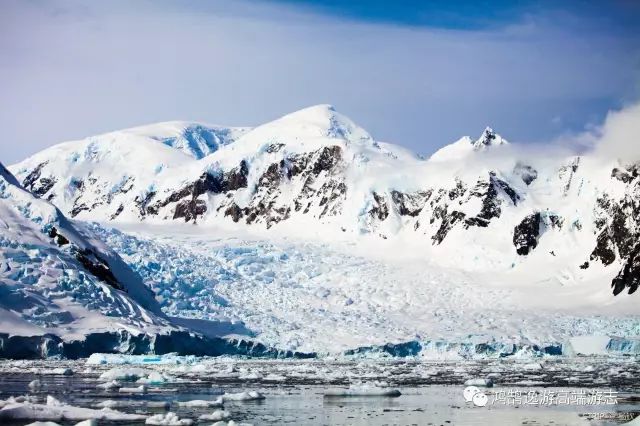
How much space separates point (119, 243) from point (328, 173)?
162 ft

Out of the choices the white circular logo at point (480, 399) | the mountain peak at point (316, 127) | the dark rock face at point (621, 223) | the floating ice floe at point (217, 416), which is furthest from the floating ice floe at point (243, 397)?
the mountain peak at point (316, 127)

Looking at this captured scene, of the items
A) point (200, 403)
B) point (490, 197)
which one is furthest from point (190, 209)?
point (200, 403)

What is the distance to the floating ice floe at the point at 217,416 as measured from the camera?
2939 centimetres

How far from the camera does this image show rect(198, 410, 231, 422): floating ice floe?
29391mm

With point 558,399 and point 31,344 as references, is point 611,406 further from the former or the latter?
point 31,344

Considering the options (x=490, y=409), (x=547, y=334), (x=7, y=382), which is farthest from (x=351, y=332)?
(x=490, y=409)

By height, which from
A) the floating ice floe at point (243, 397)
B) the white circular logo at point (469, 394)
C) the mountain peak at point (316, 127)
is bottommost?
the floating ice floe at point (243, 397)

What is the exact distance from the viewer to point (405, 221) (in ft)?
431

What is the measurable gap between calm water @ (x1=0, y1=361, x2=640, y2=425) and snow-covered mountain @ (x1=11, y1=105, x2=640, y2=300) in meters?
67.4

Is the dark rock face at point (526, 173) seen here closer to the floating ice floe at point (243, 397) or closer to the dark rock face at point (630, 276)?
the dark rock face at point (630, 276)

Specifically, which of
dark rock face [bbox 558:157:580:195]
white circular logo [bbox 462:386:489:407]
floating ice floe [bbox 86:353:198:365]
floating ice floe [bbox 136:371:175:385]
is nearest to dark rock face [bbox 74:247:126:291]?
floating ice floe [bbox 86:353:198:365]

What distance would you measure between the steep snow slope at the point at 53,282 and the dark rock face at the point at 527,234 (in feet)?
189

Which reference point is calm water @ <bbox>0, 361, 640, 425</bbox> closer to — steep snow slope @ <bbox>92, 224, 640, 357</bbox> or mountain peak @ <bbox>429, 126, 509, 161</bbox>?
steep snow slope @ <bbox>92, 224, 640, 357</bbox>

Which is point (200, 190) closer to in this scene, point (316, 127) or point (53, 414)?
point (316, 127)
